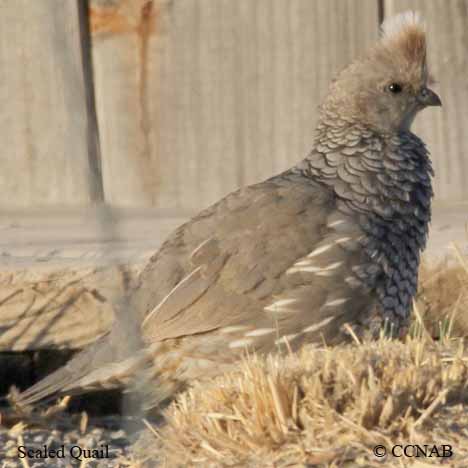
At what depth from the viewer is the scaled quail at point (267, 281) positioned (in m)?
5.06

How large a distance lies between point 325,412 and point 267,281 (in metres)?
1.36

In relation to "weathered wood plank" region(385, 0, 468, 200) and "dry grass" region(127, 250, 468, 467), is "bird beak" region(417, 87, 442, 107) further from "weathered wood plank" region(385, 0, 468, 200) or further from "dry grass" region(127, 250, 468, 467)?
"dry grass" region(127, 250, 468, 467)

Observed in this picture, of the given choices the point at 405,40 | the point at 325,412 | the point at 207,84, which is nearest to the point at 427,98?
the point at 405,40

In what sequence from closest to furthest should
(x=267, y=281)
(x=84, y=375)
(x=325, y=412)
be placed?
(x=325, y=412), (x=267, y=281), (x=84, y=375)

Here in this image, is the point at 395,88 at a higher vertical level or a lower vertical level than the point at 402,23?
lower

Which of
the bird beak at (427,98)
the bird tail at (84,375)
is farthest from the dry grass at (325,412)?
the bird beak at (427,98)

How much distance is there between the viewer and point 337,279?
5.06 metres

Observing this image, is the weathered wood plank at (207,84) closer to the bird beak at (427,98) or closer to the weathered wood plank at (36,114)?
the weathered wood plank at (36,114)

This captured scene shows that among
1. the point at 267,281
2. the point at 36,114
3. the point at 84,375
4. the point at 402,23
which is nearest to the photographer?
the point at 267,281

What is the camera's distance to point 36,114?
5820 millimetres

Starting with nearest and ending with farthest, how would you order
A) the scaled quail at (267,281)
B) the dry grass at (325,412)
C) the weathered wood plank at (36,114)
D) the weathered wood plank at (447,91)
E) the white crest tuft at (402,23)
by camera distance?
the dry grass at (325,412), the scaled quail at (267,281), the white crest tuft at (402,23), the weathered wood plank at (36,114), the weathered wood plank at (447,91)

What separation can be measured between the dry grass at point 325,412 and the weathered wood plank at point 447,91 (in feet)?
6.44

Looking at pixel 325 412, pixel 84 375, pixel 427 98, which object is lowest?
pixel 84 375

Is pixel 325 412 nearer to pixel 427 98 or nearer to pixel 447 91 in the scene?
pixel 427 98
